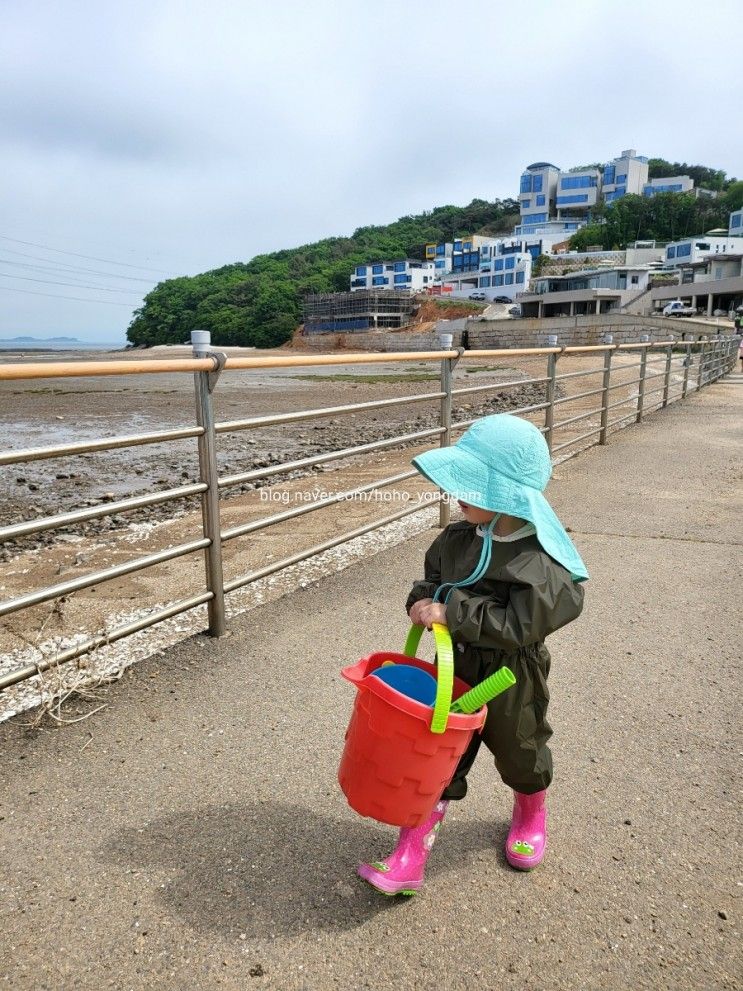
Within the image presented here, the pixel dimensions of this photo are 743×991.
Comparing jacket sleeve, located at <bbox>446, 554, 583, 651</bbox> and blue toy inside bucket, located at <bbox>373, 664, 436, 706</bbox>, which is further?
blue toy inside bucket, located at <bbox>373, 664, 436, 706</bbox>

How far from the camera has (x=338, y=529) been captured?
19.4 ft

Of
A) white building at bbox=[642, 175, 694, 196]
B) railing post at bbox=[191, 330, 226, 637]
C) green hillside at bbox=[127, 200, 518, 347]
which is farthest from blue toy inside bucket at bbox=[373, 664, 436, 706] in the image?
white building at bbox=[642, 175, 694, 196]

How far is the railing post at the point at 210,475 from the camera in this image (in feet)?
10.3

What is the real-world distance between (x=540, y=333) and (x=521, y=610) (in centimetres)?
5473

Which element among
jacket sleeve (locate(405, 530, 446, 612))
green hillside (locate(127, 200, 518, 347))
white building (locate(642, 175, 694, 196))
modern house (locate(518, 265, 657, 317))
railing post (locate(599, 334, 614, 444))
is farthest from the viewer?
white building (locate(642, 175, 694, 196))

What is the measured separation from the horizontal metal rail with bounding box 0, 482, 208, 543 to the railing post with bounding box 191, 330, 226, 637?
0.22ft

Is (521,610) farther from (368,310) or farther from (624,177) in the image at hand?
(624,177)

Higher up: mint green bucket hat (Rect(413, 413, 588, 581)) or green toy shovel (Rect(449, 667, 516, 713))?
mint green bucket hat (Rect(413, 413, 588, 581))

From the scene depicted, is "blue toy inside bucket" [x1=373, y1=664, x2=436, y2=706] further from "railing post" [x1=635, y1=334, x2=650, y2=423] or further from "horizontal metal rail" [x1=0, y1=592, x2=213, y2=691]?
"railing post" [x1=635, y1=334, x2=650, y2=423]

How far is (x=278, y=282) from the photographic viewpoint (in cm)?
11575

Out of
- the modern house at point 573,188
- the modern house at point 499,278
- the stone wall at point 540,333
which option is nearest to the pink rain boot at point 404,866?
the stone wall at point 540,333

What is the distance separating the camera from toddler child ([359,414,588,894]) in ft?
5.62

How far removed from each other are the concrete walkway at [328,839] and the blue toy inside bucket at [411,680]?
1.71 feet

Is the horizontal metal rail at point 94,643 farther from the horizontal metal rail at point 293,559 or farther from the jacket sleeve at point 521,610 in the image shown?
the jacket sleeve at point 521,610
